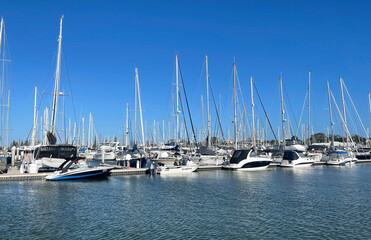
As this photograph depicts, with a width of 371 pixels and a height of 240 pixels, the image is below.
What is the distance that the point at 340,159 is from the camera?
232 ft

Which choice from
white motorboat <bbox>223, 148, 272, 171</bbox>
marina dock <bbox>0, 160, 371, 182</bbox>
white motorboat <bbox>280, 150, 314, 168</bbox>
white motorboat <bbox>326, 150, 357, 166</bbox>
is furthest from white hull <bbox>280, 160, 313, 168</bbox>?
white motorboat <bbox>326, 150, 357, 166</bbox>

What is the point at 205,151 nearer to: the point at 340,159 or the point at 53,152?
the point at 53,152

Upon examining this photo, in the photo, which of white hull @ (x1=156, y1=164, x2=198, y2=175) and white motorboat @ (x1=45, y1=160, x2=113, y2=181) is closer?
white motorboat @ (x1=45, y1=160, x2=113, y2=181)

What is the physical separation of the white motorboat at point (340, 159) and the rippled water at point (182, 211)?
38031 mm

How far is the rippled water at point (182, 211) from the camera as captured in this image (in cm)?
1741

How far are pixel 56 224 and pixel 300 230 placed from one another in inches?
554

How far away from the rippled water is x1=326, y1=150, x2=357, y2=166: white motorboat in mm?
38031

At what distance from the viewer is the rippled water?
17.4 meters

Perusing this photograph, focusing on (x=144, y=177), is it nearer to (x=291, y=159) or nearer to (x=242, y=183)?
(x=242, y=183)

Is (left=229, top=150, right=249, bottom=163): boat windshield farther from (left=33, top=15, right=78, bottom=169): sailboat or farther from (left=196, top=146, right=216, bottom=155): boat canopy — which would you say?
(left=33, top=15, right=78, bottom=169): sailboat

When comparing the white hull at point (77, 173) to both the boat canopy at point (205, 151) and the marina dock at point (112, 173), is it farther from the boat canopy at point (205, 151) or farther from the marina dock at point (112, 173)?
the boat canopy at point (205, 151)

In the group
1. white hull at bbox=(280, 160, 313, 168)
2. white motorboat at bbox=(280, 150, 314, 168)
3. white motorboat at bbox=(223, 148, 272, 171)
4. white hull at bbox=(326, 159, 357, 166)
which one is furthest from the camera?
white hull at bbox=(326, 159, 357, 166)

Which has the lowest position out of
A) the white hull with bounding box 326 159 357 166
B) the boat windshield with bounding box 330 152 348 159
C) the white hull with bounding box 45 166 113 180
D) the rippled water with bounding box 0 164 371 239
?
the rippled water with bounding box 0 164 371 239

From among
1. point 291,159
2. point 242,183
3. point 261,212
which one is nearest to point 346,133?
point 291,159
